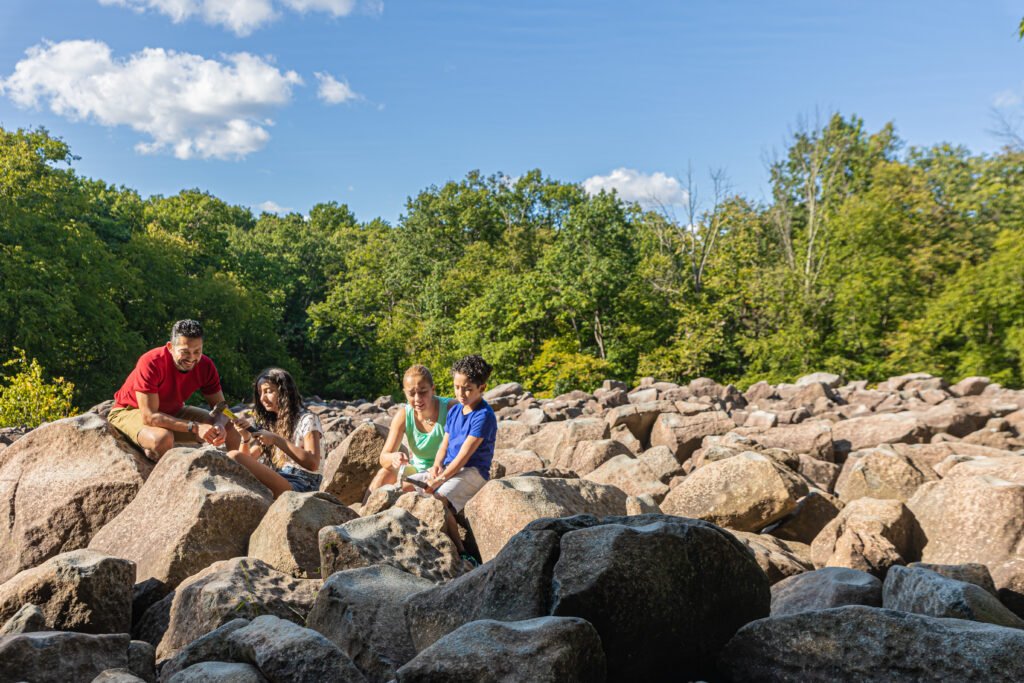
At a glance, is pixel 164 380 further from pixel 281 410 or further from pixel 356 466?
pixel 356 466

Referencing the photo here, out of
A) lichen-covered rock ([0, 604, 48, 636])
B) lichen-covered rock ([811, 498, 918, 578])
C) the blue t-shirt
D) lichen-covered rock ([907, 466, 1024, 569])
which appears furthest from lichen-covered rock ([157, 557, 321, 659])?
lichen-covered rock ([907, 466, 1024, 569])

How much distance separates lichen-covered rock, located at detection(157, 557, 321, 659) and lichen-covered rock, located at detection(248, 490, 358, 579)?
0.22 metres

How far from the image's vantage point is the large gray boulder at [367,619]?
4.19 metres

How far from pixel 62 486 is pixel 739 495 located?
5764mm

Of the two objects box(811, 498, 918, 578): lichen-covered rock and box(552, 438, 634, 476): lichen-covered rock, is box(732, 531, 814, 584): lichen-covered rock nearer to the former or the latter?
box(811, 498, 918, 578): lichen-covered rock

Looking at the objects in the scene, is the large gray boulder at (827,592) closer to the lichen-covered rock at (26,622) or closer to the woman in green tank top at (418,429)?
the woman in green tank top at (418,429)

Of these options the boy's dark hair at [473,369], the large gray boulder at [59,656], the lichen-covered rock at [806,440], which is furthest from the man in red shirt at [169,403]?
the lichen-covered rock at [806,440]

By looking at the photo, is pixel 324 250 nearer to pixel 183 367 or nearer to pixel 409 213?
pixel 409 213

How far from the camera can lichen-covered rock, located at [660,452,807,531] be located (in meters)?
7.94

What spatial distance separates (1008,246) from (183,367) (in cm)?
3088

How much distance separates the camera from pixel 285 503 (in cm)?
574

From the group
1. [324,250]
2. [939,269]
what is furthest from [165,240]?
[939,269]

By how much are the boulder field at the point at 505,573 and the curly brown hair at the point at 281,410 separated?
99 cm

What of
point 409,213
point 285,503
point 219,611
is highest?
point 409,213
